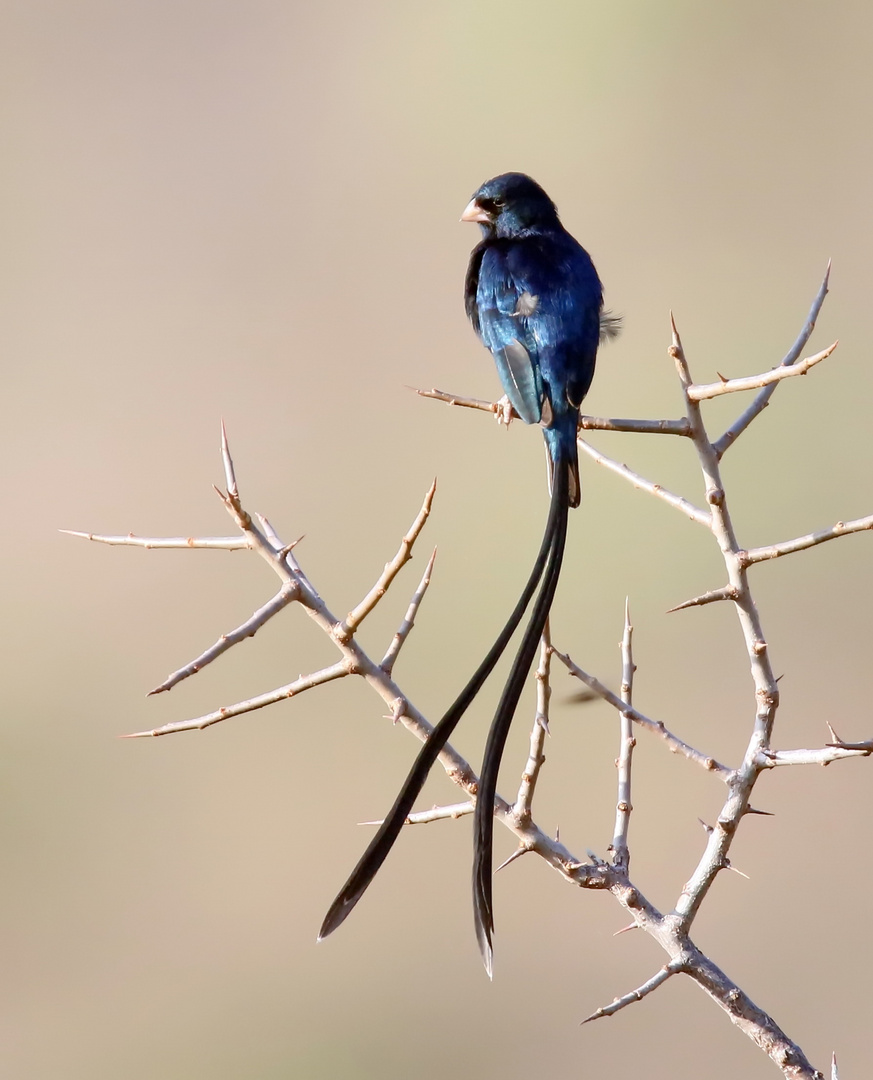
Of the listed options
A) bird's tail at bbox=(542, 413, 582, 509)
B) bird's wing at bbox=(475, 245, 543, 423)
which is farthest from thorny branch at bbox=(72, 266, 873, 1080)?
bird's wing at bbox=(475, 245, 543, 423)

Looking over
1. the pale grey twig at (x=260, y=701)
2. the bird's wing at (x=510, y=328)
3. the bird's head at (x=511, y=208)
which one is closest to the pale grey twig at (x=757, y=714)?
the pale grey twig at (x=260, y=701)

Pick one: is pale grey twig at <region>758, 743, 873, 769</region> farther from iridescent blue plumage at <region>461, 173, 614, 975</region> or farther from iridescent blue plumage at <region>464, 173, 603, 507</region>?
iridescent blue plumage at <region>464, 173, 603, 507</region>

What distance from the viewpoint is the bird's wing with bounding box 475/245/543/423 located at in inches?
75.1

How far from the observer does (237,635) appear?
46.1 inches

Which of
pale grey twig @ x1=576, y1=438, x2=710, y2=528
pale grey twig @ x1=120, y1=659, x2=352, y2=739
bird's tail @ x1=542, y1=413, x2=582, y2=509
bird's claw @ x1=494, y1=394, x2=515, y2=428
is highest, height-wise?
bird's claw @ x1=494, y1=394, x2=515, y2=428

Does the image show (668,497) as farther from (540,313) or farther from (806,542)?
(540,313)

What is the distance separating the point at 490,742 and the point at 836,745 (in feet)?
1.13

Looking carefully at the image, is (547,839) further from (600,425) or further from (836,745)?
(600,425)

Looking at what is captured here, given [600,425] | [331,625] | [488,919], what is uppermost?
[600,425]

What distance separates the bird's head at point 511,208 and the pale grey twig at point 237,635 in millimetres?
1400

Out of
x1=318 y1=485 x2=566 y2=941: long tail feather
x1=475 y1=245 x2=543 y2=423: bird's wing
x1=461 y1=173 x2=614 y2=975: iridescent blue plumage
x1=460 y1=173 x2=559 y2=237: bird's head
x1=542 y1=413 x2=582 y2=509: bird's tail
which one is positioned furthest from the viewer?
x1=460 y1=173 x2=559 y2=237: bird's head

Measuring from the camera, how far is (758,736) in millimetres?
1294

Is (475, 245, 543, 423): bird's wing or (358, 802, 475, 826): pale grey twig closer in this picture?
(358, 802, 475, 826): pale grey twig


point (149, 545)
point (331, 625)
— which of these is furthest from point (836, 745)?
point (149, 545)
